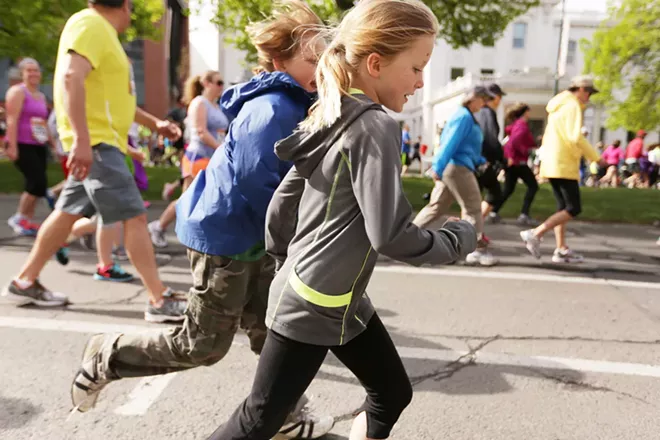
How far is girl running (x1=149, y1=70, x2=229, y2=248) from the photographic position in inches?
209

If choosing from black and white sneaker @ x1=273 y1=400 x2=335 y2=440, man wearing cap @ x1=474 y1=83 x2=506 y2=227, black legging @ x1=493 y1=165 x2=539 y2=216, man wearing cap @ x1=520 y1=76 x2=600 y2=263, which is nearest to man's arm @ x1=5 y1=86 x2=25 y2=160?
man wearing cap @ x1=474 y1=83 x2=506 y2=227

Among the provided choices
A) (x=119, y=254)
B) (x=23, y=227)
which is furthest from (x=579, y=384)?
(x=23, y=227)

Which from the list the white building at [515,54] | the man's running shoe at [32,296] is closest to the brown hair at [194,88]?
the man's running shoe at [32,296]

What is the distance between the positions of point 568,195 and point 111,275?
4.27 meters

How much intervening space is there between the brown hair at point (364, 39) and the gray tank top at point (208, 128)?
3.80 metres

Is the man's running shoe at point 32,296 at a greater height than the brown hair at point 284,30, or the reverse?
the brown hair at point 284,30

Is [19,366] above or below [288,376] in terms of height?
below

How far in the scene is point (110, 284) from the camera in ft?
15.2

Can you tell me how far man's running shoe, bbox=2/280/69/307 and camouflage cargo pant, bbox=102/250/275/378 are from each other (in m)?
1.97

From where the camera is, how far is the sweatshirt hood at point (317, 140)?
1.57 m

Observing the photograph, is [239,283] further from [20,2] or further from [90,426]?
[20,2]

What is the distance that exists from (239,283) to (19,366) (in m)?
1.62

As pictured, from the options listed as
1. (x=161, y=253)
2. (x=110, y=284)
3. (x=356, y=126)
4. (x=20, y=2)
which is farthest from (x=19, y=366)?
(x=20, y=2)

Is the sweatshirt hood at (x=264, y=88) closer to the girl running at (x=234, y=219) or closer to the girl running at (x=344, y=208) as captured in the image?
the girl running at (x=234, y=219)
